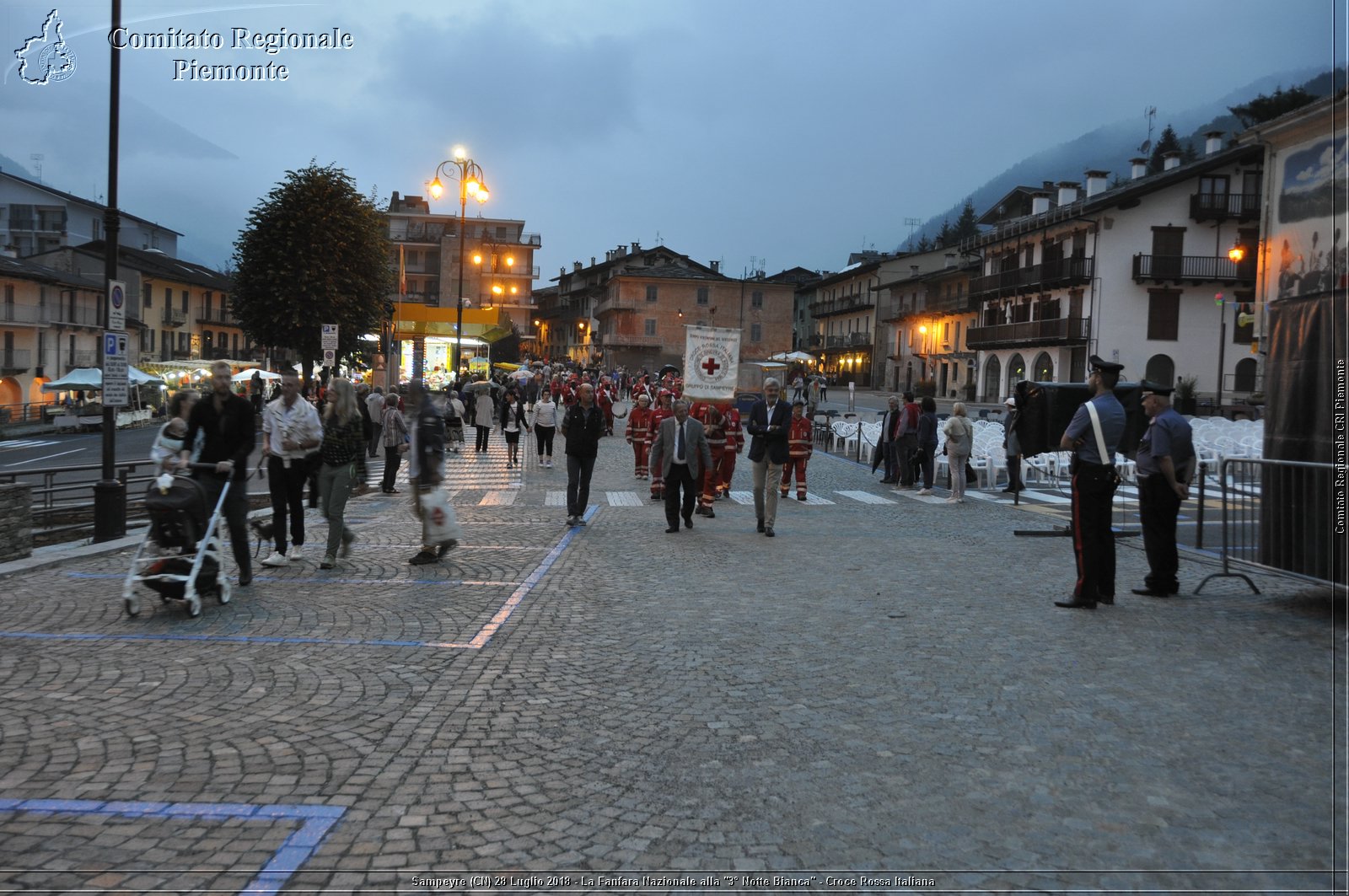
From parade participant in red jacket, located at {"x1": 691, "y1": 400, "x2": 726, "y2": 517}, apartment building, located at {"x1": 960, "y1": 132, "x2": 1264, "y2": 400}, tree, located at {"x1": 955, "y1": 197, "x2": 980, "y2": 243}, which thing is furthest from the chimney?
tree, located at {"x1": 955, "y1": 197, "x2": 980, "y2": 243}

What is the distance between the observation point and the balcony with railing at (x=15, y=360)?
50.0 metres

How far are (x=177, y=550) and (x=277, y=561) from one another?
2.17m

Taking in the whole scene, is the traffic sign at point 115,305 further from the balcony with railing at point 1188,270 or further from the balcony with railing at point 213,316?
the balcony with railing at point 213,316

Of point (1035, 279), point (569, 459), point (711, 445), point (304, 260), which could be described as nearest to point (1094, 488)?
point (569, 459)

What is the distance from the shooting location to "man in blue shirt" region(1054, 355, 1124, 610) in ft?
27.9

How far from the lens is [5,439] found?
117ft

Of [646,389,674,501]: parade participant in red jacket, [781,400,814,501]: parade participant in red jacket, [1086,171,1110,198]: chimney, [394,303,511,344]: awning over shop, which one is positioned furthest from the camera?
[1086,171,1110,198]: chimney

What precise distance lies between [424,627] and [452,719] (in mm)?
2280

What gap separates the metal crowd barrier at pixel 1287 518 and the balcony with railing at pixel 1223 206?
141 feet

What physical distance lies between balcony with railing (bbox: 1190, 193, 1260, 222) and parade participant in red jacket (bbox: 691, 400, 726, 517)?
38360 mm

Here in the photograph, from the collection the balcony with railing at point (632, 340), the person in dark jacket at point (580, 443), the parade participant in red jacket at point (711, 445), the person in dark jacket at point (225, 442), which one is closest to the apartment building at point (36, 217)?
the balcony with railing at point (632, 340)

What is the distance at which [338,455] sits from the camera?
10109 mm

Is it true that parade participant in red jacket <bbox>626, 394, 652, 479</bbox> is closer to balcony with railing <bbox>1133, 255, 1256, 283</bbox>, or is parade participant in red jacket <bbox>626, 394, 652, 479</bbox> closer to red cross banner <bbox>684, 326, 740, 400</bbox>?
red cross banner <bbox>684, 326, 740, 400</bbox>

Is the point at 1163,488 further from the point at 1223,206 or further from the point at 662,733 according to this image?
the point at 1223,206
